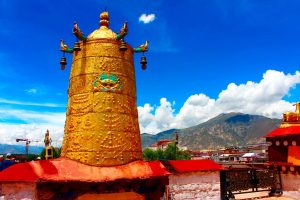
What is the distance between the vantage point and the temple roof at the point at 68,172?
10500 millimetres

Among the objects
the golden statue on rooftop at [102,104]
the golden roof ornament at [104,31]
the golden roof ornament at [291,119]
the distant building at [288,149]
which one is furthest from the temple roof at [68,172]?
the golden roof ornament at [291,119]

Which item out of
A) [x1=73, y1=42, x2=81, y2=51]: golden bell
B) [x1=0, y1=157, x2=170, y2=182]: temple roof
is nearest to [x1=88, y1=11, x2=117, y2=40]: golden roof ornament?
[x1=73, y1=42, x2=81, y2=51]: golden bell

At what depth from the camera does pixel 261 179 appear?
19.7 metres

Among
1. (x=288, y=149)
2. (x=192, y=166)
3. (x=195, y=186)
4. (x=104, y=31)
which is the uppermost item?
(x=104, y=31)

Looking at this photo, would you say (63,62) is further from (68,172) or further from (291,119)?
(291,119)

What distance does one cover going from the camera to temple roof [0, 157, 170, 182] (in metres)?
10.5

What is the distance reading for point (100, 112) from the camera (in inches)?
479

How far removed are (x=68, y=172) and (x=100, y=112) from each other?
8.25ft

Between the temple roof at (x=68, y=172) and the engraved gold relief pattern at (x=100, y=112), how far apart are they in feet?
1.04

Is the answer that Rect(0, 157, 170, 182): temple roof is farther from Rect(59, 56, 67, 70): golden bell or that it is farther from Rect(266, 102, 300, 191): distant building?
Rect(266, 102, 300, 191): distant building

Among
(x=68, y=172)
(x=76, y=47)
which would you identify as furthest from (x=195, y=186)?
(x=76, y=47)

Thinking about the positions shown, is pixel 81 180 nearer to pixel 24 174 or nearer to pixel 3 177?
pixel 24 174

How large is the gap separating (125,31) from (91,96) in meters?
2.93

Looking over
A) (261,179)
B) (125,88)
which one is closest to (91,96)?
(125,88)
